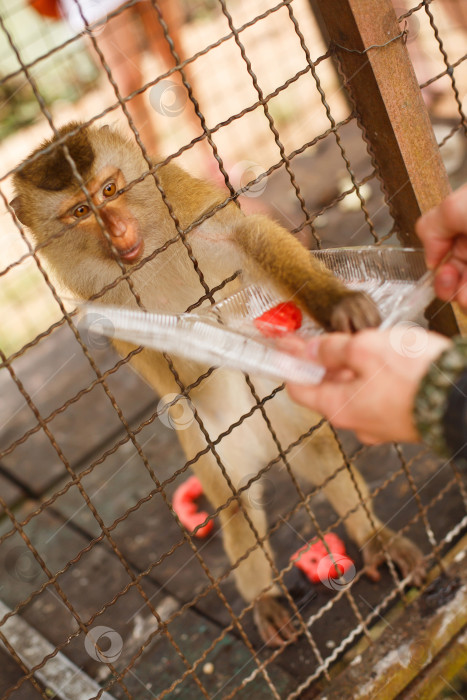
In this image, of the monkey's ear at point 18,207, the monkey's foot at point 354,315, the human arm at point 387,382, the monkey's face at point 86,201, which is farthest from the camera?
the monkey's ear at point 18,207

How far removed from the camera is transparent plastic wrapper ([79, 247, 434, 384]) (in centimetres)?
135

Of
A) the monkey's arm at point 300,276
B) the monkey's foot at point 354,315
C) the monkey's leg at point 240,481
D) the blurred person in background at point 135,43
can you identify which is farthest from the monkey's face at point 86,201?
the blurred person in background at point 135,43

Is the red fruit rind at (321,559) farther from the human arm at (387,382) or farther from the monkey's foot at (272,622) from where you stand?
the human arm at (387,382)

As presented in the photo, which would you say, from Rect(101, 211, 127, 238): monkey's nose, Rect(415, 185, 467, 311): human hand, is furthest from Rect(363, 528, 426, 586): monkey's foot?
Rect(101, 211, 127, 238): monkey's nose

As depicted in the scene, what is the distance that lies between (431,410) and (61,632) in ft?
7.31

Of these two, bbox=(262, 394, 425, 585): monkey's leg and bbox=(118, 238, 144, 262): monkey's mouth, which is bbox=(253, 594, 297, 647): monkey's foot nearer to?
bbox=(262, 394, 425, 585): monkey's leg

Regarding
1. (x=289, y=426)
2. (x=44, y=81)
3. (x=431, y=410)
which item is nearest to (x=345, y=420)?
(x=431, y=410)

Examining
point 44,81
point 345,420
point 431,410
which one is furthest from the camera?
point 44,81

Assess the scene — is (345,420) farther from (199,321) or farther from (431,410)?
(199,321)

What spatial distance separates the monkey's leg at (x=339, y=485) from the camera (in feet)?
7.84

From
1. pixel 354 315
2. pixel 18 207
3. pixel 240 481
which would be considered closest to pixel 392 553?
pixel 240 481

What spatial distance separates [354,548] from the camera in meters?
2.64

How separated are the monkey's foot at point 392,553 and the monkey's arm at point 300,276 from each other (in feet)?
3.45

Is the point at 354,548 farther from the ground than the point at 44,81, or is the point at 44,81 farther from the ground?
the point at 44,81
